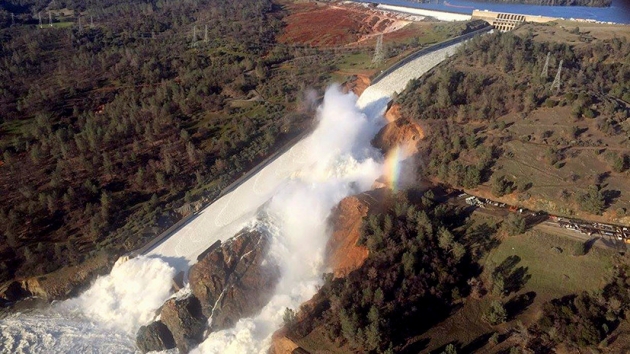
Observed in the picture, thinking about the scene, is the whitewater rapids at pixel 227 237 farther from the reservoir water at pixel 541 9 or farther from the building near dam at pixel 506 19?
the reservoir water at pixel 541 9

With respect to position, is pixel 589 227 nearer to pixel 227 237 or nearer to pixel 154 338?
pixel 227 237

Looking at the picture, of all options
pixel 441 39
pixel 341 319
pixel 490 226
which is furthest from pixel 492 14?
pixel 341 319

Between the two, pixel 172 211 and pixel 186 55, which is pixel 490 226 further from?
pixel 186 55

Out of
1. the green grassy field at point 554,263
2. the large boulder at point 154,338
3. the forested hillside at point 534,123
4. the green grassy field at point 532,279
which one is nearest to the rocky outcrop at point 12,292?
the large boulder at point 154,338

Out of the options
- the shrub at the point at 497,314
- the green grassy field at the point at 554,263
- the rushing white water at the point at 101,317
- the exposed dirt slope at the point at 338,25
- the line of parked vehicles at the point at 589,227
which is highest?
the exposed dirt slope at the point at 338,25

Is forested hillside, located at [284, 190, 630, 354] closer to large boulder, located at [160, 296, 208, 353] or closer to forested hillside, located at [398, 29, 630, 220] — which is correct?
forested hillside, located at [398, 29, 630, 220]

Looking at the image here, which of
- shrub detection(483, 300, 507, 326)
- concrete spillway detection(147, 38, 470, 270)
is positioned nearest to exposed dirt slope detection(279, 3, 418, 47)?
concrete spillway detection(147, 38, 470, 270)
